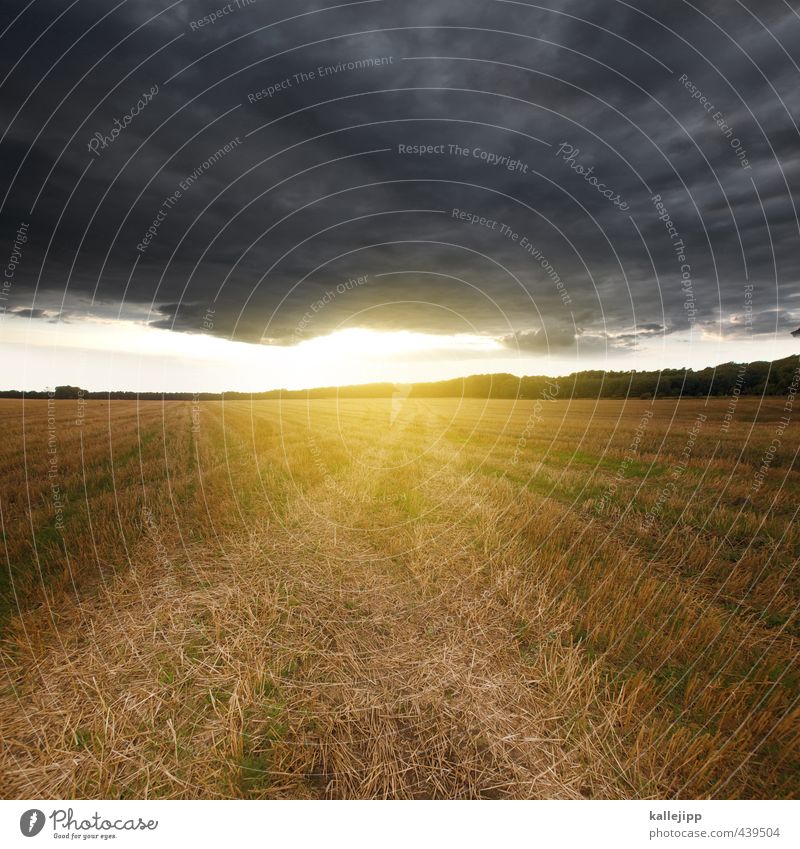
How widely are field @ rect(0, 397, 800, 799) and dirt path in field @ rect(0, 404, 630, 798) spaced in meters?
0.03

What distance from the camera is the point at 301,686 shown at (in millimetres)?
4855

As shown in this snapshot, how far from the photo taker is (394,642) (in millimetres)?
5664

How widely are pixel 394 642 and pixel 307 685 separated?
1248 mm

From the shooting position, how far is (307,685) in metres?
4.87

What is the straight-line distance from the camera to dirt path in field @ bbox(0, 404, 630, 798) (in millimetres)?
3877

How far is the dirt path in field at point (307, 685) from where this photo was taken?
153 inches

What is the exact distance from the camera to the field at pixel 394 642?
3.94m

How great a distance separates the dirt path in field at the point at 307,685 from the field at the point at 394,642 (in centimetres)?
3

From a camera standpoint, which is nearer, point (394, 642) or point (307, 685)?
point (307, 685)

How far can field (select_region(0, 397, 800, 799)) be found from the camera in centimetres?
394

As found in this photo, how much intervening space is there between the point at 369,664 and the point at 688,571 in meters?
6.29
